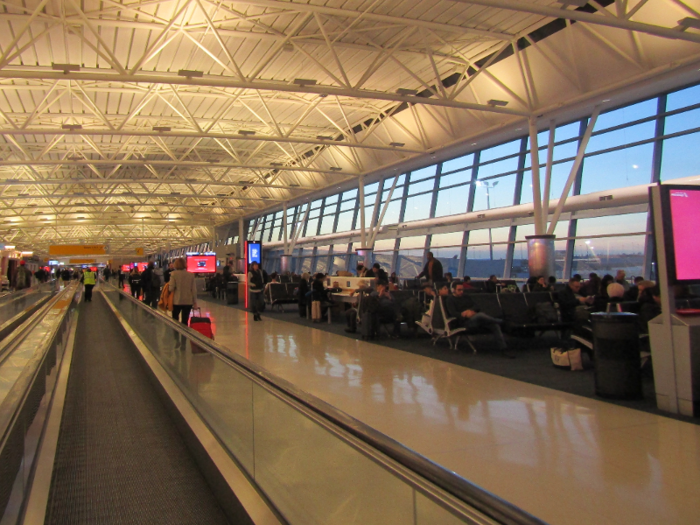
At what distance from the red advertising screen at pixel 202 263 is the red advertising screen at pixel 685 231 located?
30041mm

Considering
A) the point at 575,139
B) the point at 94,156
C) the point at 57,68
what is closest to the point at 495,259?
the point at 575,139

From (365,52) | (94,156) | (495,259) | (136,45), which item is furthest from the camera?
(94,156)

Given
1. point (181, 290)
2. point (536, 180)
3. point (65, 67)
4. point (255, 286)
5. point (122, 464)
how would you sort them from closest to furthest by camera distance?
1. point (122, 464)
2. point (181, 290)
3. point (65, 67)
4. point (255, 286)
5. point (536, 180)

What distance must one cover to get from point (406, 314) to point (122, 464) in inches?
289

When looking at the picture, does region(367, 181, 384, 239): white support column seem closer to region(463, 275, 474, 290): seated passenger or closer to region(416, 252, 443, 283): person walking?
region(463, 275, 474, 290): seated passenger

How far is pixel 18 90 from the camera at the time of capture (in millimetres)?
18781

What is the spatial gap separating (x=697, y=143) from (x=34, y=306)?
21180 mm

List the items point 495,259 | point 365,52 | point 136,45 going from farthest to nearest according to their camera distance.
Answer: point 495,259, point 365,52, point 136,45

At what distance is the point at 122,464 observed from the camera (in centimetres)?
431

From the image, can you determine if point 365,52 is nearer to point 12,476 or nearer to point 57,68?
point 57,68

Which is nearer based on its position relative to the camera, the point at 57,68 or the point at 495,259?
the point at 57,68

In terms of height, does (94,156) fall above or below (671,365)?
above

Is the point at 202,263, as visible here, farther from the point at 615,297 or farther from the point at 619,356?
the point at 619,356

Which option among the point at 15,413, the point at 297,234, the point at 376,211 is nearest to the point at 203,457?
the point at 15,413
